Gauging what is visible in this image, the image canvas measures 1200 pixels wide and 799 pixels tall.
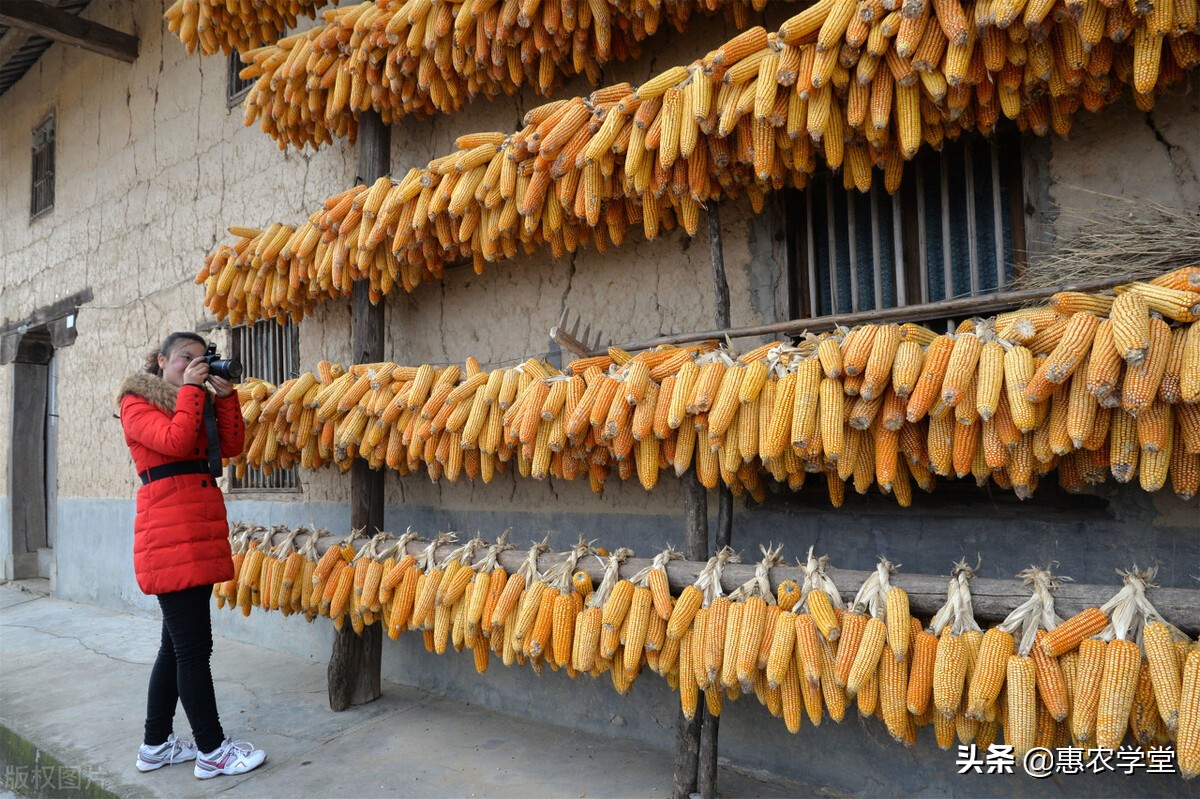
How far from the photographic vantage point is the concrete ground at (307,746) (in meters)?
3.91

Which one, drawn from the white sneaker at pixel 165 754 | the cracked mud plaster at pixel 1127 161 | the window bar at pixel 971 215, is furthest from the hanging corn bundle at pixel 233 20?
the cracked mud plaster at pixel 1127 161

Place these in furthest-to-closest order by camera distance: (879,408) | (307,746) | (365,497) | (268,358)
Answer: (268,358) → (365,497) → (307,746) → (879,408)

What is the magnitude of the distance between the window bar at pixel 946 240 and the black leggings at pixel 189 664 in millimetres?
3775

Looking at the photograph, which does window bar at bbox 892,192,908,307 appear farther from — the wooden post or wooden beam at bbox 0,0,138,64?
wooden beam at bbox 0,0,138,64

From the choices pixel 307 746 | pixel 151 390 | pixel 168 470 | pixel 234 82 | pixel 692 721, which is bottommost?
pixel 307 746

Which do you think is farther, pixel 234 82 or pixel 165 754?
pixel 234 82

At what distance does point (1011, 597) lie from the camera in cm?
264

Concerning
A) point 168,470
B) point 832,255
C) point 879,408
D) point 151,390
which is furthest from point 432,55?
point 879,408

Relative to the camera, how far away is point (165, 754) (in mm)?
4234

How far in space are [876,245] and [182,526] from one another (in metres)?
3.57

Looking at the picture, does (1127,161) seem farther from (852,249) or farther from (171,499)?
(171,499)

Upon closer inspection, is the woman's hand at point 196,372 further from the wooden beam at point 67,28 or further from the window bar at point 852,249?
the wooden beam at point 67,28

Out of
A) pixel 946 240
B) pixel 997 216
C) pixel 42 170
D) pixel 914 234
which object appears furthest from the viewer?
pixel 42 170

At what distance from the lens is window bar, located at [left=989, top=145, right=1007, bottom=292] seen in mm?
3328
